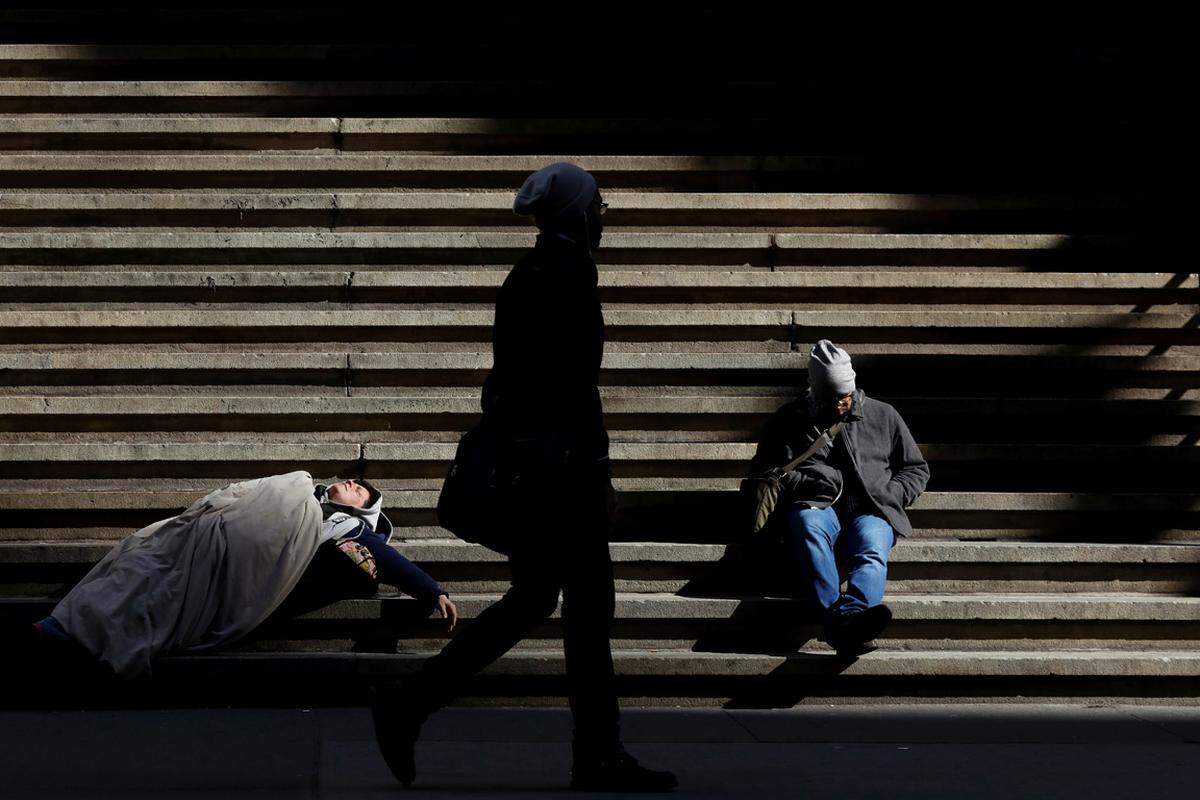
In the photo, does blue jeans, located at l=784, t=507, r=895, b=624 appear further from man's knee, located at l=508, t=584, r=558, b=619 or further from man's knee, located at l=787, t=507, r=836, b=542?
man's knee, located at l=508, t=584, r=558, b=619

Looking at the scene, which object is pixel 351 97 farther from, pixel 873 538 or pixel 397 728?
pixel 397 728

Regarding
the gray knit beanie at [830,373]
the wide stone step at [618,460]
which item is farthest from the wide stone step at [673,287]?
the gray knit beanie at [830,373]

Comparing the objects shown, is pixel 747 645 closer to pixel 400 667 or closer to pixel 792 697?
pixel 792 697

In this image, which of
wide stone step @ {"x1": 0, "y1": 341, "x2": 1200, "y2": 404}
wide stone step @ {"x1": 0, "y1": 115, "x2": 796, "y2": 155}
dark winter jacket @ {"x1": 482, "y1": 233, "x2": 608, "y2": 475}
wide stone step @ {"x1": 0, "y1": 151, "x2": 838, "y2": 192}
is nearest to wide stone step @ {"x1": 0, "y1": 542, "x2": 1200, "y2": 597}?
wide stone step @ {"x1": 0, "y1": 341, "x2": 1200, "y2": 404}

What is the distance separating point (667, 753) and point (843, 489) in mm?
1652

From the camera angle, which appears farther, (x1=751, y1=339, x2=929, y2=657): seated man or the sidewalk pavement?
(x1=751, y1=339, x2=929, y2=657): seated man

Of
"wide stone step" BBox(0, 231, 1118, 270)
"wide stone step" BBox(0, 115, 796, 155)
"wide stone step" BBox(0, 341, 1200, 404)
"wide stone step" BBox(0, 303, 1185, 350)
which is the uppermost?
"wide stone step" BBox(0, 115, 796, 155)

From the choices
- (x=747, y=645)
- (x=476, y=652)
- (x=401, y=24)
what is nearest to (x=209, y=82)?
(x=401, y=24)

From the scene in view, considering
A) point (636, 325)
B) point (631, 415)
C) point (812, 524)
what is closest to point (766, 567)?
point (812, 524)

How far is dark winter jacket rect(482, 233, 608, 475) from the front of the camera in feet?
13.5

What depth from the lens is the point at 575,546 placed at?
414 cm

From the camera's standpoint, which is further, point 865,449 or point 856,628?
point 865,449

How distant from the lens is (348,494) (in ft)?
19.2

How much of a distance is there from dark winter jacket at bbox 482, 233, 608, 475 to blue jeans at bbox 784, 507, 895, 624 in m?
1.81
